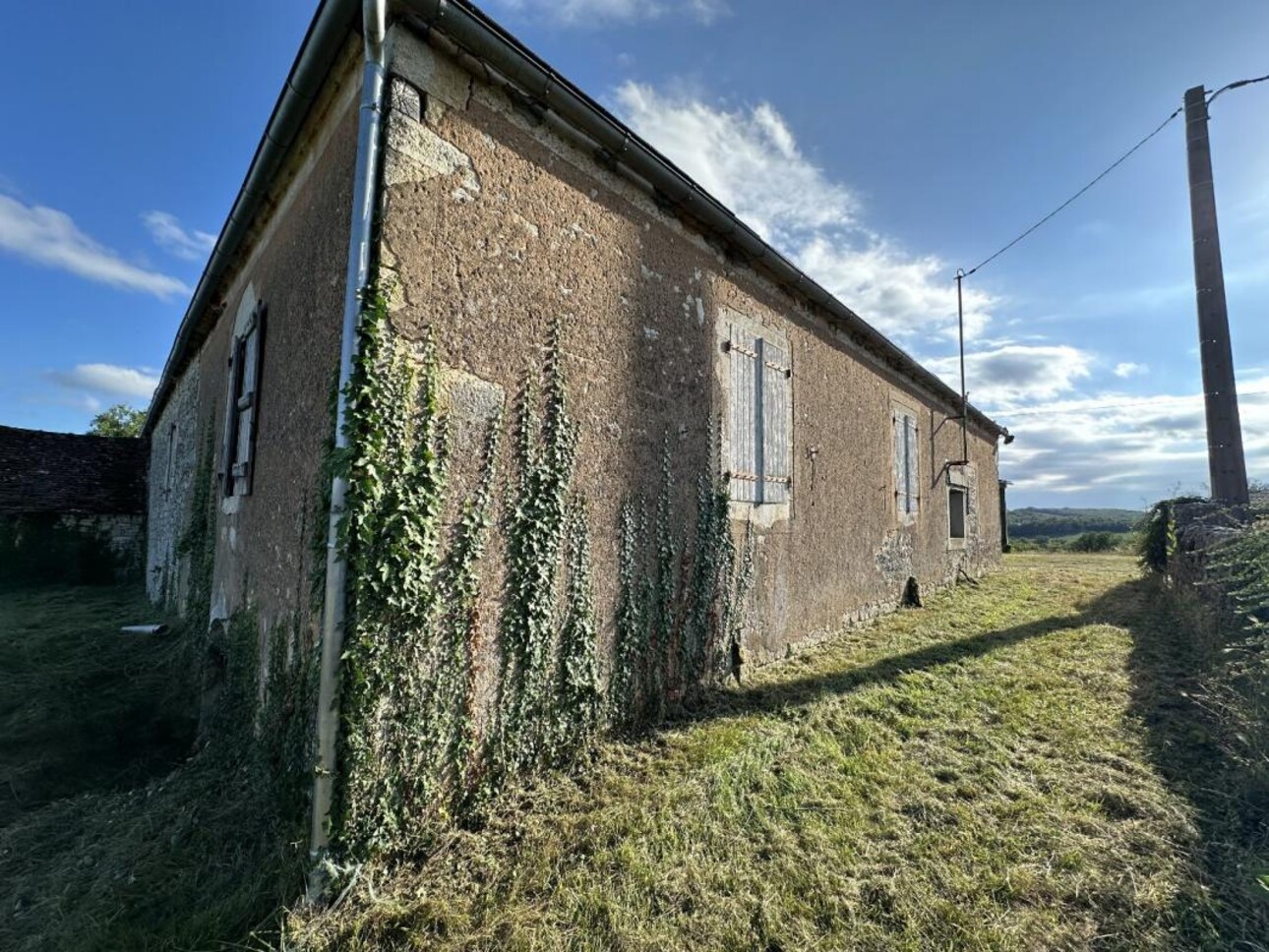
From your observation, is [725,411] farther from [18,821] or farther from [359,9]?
[18,821]

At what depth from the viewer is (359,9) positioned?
8.78ft

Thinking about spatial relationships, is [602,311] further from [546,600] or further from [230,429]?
[230,429]

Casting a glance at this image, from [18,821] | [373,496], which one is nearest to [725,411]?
[373,496]

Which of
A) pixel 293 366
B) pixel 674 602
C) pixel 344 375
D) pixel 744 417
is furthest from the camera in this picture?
pixel 744 417

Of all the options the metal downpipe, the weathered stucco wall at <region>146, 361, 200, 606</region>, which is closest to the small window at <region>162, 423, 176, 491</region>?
the weathered stucco wall at <region>146, 361, 200, 606</region>

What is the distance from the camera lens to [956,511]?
1078 cm

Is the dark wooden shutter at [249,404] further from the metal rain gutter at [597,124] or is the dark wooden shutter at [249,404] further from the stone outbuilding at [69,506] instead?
the stone outbuilding at [69,506]

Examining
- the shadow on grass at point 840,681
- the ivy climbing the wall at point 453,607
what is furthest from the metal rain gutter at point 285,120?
the shadow on grass at point 840,681

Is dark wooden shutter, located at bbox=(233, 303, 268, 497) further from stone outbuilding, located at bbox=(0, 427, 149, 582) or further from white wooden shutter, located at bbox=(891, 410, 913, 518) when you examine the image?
stone outbuilding, located at bbox=(0, 427, 149, 582)

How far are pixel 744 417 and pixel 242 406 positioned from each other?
13.4 ft

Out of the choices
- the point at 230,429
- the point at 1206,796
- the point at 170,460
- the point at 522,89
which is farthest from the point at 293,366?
the point at 170,460

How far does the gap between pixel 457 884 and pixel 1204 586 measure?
8.37m

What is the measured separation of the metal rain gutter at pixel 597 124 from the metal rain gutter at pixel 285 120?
416 mm

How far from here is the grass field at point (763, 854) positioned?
2.10 m
